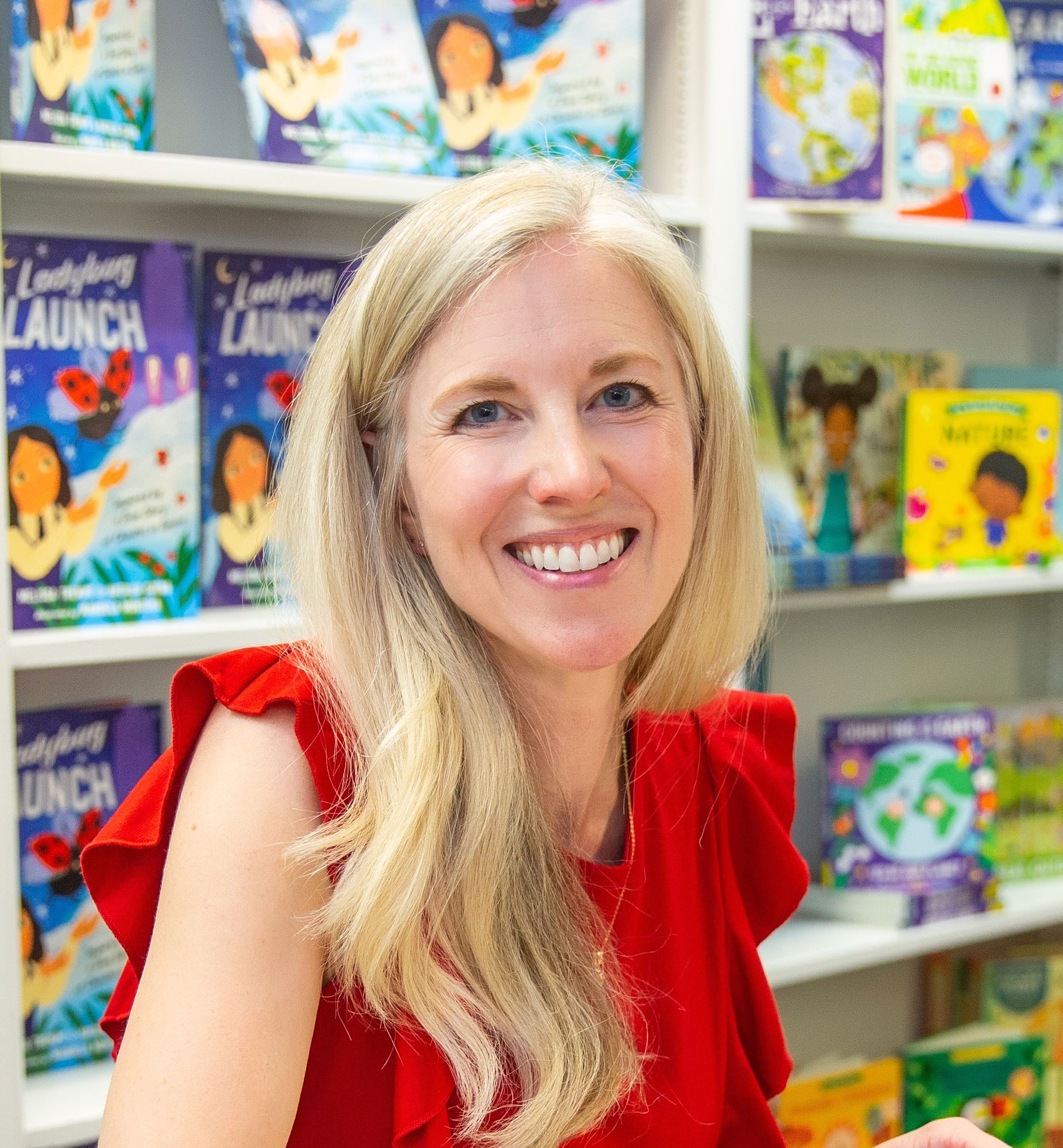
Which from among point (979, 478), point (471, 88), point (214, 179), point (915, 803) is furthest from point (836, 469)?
point (214, 179)

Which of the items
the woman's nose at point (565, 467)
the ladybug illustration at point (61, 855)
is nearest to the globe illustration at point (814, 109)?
the woman's nose at point (565, 467)

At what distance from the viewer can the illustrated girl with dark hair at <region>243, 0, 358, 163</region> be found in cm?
146

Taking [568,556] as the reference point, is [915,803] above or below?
below

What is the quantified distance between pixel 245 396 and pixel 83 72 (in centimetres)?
41

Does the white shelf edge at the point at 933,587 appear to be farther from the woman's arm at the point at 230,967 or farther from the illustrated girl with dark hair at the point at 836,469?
the woman's arm at the point at 230,967

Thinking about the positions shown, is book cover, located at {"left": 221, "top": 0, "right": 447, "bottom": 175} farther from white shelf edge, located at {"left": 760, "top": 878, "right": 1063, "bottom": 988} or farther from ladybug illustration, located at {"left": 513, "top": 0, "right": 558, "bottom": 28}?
white shelf edge, located at {"left": 760, "top": 878, "right": 1063, "bottom": 988}

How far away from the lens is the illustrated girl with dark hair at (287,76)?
4.79 feet

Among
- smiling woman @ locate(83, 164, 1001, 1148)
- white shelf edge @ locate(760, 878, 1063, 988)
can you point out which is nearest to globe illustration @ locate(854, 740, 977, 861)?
white shelf edge @ locate(760, 878, 1063, 988)

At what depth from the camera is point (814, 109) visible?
173 cm

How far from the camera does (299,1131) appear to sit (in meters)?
1.01

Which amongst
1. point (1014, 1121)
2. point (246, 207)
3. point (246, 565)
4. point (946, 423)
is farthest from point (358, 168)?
point (1014, 1121)

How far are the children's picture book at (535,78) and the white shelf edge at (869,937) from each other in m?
1.16

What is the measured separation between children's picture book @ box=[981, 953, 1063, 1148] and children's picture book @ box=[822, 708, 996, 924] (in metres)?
0.26

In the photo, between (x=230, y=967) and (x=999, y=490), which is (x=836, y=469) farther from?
(x=230, y=967)
